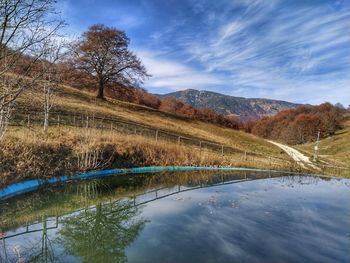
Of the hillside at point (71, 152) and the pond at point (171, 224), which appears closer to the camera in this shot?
the pond at point (171, 224)

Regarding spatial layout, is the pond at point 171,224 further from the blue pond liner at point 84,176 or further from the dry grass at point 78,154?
the dry grass at point 78,154

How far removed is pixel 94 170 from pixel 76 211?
6.51 m

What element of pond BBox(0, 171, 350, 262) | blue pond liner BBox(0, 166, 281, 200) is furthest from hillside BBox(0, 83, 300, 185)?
pond BBox(0, 171, 350, 262)

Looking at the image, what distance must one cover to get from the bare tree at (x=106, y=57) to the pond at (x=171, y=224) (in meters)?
36.6

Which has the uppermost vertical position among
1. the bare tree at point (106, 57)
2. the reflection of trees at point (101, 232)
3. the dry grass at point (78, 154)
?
the bare tree at point (106, 57)

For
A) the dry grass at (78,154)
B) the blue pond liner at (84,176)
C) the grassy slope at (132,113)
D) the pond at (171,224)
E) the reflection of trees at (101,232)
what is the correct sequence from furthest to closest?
the grassy slope at (132,113) < the dry grass at (78,154) < the blue pond liner at (84,176) < the pond at (171,224) < the reflection of trees at (101,232)

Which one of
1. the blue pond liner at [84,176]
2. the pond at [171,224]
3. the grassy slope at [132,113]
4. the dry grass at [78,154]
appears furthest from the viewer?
the grassy slope at [132,113]

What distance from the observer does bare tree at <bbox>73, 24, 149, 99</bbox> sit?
51375 mm

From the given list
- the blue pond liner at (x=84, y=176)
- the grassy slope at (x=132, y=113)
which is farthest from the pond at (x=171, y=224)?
the grassy slope at (x=132, y=113)

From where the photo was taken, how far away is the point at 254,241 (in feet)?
33.0

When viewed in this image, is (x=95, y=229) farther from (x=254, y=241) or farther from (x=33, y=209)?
(x=254, y=241)

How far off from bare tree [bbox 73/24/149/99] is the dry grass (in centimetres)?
3021

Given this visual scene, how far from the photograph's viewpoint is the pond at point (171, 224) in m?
8.88

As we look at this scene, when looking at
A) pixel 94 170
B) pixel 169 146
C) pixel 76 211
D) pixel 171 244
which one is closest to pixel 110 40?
pixel 169 146
